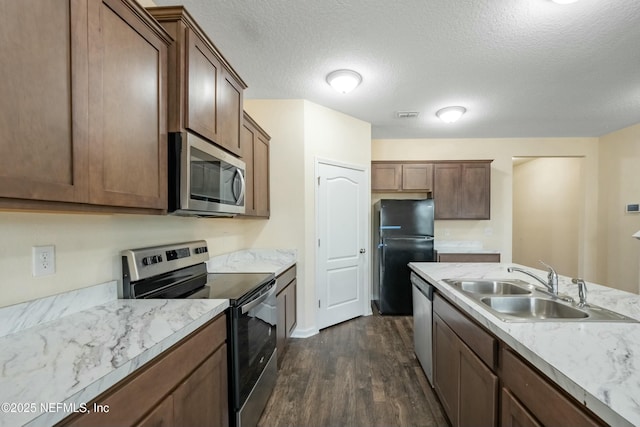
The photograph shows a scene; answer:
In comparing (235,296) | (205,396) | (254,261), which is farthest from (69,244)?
(254,261)

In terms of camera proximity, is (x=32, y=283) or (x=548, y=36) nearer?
(x=32, y=283)

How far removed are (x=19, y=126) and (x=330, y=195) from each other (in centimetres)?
269

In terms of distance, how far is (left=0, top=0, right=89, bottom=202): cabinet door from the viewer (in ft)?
2.39

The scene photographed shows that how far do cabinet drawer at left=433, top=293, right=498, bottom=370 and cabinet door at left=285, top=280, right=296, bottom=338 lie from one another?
4.52 ft

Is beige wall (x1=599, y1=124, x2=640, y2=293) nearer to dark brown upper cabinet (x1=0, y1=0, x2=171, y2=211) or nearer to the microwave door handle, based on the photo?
the microwave door handle

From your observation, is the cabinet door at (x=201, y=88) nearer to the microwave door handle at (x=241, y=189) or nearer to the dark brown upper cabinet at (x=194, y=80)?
the dark brown upper cabinet at (x=194, y=80)

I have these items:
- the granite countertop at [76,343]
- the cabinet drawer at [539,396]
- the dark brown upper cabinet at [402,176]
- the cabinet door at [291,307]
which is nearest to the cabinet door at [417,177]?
the dark brown upper cabinet at [402,176]

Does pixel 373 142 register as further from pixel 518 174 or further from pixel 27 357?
pixel 27 357

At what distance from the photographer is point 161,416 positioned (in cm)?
89

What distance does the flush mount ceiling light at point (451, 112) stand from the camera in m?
3.18

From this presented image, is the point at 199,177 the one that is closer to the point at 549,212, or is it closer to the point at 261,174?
the point at 261,174

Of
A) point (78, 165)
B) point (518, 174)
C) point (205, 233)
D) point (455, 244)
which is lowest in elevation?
point (455, 244)

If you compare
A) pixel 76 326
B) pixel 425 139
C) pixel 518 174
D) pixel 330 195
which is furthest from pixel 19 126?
pixel 518 174

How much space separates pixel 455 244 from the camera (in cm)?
441
